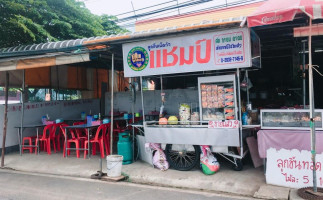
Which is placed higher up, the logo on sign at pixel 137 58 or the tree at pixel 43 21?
the tree at pixel 43 21

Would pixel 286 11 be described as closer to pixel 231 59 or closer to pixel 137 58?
pixel 231 59

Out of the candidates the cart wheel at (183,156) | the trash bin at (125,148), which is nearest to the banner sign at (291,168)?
the cart wheel at (183,156)

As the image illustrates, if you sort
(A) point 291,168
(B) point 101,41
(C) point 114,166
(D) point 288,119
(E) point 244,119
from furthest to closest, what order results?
1. (B) point 101,41
2. (C) point 114,166
3. (E) point 244,119
4. (D) point 288,119
5. (A) point 291,168

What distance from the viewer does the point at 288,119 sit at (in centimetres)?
549

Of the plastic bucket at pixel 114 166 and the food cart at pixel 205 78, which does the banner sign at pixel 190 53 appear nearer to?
the food cart at pixel 205 78

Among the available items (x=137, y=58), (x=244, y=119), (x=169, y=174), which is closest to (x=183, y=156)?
(x=169, y=174)

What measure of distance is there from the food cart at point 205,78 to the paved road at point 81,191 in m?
1.22

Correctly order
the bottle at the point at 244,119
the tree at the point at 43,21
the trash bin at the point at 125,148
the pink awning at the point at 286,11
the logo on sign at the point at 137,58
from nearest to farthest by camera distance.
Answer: the pink awning at the point at 286,11 < the bottle at the point at 244,119 < the logo on sign at the point at 137,58 < the trash bin at the point at 125,148 < the tree at the point at 43,21

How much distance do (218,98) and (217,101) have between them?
0.25 ft

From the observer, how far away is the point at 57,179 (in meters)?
6.44

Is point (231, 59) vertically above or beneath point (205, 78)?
above

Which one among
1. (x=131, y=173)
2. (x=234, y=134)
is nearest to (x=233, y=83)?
(x=234, y=134)

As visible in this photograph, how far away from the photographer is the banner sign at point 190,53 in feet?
18.8

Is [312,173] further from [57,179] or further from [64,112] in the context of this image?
[64,112]
